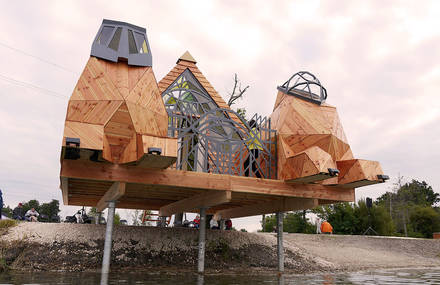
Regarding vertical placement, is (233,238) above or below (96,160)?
below

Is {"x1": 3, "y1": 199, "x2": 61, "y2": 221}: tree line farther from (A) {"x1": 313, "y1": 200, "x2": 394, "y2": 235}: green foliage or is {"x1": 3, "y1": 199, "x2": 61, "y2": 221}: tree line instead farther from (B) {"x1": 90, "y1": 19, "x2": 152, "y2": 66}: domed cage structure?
(B) {"x1": 90, "y1": 19, "x2": 152, "y2": 66}: domed cage structure

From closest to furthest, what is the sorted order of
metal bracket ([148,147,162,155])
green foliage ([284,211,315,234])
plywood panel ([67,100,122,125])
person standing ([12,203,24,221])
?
1. metal bracket ([148,147,162,155])
2. plywood panel ([67,100,122,125])
3. person standing ([12,203,24,221])
4. green foliage ([284,211,315,234])

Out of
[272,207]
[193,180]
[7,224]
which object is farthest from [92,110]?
[272,207]

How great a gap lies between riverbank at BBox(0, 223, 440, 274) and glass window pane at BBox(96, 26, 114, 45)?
7.00m

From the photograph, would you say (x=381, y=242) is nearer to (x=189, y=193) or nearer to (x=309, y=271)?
(x=309, y=271)

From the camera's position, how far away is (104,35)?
9.88 meters

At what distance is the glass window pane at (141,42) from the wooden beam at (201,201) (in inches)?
188

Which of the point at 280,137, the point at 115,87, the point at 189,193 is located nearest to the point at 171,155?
the point at 115,87

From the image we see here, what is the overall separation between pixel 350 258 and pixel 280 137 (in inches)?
358

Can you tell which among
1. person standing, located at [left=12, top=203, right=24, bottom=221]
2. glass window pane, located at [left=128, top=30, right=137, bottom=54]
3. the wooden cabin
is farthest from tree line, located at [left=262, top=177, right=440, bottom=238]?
glass window pane, located at [left=128, top=30, right=137, bottom=54]

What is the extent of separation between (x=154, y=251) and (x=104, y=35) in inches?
304

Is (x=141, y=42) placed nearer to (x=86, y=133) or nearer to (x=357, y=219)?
(x=86, y=133)

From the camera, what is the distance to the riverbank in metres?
11.3

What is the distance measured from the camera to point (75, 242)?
486 inches
